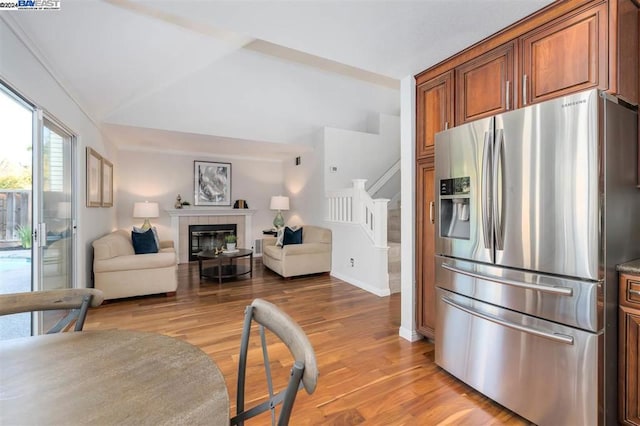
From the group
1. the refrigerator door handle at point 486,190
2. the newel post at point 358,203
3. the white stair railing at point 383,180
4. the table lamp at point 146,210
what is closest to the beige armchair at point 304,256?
the newel post at point 358,203

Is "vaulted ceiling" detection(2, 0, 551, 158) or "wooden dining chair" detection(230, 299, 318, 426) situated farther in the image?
"vaulted ceiling" detection(2, 0, 551, 158)

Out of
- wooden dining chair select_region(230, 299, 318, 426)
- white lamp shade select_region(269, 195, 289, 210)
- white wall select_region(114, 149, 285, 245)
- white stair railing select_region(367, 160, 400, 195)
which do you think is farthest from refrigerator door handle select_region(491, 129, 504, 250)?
white wall select_region(114, 149, 285, 245)

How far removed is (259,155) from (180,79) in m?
2.37

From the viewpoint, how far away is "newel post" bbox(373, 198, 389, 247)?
4.13 meters

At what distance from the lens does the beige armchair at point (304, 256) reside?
479cm

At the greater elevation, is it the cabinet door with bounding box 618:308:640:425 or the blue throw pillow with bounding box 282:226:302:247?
the blue throw pillow with bounding box 282:226:302:247

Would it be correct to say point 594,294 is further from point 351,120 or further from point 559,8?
point 351,120

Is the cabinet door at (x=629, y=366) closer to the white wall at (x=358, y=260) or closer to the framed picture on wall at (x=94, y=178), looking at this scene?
the white wall at (x=358, y=260)

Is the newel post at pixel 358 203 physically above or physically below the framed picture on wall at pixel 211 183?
below

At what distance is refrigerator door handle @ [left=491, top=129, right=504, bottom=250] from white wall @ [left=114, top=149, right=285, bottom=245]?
19.0 feet

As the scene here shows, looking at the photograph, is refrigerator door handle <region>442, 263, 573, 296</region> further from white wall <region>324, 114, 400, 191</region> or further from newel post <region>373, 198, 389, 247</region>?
white wall <region>324, 114, 400, 191</region>

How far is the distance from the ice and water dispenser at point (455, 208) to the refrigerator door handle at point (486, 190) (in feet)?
0.44

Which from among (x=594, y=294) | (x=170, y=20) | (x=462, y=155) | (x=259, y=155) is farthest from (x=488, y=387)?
(x=259, y=155)

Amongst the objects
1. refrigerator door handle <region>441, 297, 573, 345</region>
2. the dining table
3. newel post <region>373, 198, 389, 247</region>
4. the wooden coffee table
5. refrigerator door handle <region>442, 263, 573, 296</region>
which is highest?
newel post <region>373, 198, 389, 247</region>
